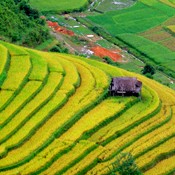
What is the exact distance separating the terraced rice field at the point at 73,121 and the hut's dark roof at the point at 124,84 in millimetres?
638

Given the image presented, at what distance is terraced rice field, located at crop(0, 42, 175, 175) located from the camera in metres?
27.2

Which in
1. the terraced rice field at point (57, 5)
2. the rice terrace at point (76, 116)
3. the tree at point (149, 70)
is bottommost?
the terraced rice field at point (57, 5)

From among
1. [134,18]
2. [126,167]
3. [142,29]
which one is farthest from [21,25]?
[126,167]

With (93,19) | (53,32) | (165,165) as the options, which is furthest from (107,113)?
(93,19)

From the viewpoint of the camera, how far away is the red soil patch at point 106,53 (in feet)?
179

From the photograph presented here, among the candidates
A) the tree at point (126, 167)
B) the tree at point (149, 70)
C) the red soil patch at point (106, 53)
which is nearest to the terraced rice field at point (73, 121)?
the tree at point (126, 167)

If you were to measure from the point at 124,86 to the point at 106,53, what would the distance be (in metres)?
22.0

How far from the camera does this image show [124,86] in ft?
111

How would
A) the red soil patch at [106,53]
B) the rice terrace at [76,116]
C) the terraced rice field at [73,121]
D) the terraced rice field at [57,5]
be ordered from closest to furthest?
the rice terrace at [76,116] < the terraced rice field at [73,121] < the red soil patch at [106,53] < the terraced rice field at [57,5]

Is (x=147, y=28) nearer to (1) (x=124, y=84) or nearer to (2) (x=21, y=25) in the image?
(2) (x=21, y=25)

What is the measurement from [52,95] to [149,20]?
39.0 metres

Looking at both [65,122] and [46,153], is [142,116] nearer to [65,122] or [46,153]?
[65,122]

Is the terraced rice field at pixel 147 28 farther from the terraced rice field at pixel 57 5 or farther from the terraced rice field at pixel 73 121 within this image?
the terraced rice field at pixel 73 121

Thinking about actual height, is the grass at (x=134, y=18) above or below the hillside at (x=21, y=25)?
below
